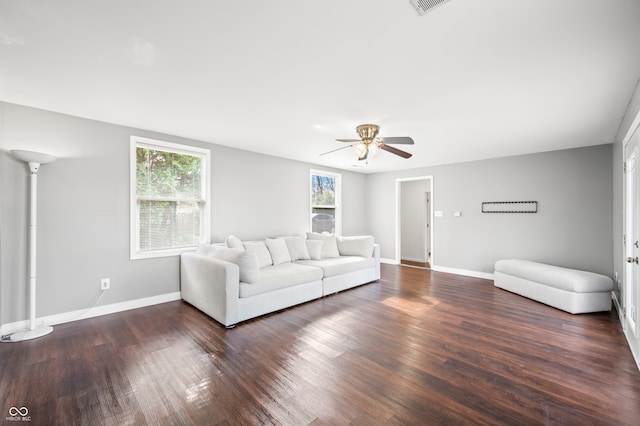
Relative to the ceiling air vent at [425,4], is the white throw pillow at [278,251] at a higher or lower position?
lower

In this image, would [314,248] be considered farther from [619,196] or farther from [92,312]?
[619,196]

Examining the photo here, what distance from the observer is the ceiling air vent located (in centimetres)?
145

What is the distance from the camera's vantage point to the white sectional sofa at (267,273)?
3.08 meters

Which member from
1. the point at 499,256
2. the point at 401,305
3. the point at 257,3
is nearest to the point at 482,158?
the point at 499,256

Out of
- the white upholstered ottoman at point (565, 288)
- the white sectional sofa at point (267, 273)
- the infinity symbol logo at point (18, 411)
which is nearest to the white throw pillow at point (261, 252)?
the white sectional sofa at point (267, 273)

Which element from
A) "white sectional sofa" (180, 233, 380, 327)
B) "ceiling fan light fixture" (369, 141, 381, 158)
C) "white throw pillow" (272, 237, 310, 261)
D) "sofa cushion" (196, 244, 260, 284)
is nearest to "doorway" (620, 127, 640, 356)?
"ceiling fan light fixture" (369, 141, 381, 158)

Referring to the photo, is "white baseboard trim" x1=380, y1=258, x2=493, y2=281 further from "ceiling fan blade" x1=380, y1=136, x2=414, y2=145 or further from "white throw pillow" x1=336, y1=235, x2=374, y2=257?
"ceiling fan blade" x1=380, y1=136, x2=414, y2=145

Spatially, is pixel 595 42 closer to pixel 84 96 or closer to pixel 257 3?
pixel 257 3

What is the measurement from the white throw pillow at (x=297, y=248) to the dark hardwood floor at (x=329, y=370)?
1305mm
